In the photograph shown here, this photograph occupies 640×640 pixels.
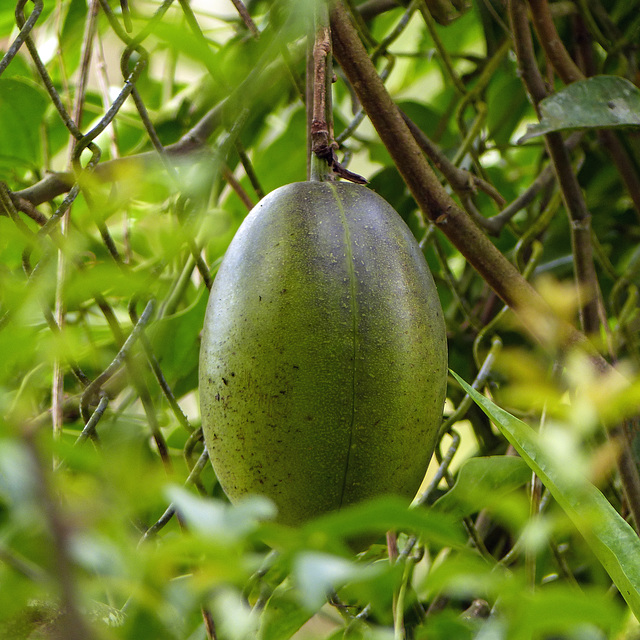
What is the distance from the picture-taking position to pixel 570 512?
330 millimetres

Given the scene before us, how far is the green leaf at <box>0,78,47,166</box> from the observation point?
22.9 inches

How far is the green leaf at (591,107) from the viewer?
51 cm

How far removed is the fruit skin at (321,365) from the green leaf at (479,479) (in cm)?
3

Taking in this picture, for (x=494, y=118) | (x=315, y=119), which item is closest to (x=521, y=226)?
(x=494, y=118)

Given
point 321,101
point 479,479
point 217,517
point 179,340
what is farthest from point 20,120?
point 217,517

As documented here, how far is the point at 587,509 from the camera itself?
326 mm

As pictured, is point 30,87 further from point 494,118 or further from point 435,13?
point 494,118

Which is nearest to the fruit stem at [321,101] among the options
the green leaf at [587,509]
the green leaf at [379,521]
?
the green leaf at [587,509]

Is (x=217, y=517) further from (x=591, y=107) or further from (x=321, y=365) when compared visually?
(x=591, y=107)

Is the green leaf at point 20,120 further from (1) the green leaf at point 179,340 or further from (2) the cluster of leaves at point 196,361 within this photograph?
(1) the green leaf at point 179,340

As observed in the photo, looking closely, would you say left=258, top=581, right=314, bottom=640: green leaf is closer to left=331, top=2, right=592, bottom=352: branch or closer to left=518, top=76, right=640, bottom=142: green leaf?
left=331, top=2, right=592, bottom=352: branch

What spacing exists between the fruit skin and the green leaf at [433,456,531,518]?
0.03m

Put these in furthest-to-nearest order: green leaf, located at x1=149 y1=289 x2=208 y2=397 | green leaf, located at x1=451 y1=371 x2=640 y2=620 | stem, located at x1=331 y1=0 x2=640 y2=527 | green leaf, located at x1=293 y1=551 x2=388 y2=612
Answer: green leaf, located at x1=149 y1=289 x2=208 y2=397 < stem, located at x1=331 y1=0 x2=640 y2=527 < green leaf, located at x1=451 y1=371 x2=640 y2=620 < green leaf, located at x1=293 y1=551 x2=388 y2=612

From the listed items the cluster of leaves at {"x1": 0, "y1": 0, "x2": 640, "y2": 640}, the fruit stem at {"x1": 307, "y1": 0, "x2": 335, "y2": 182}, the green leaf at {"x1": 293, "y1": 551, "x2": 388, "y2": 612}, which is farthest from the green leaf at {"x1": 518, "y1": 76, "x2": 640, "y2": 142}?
the green leaf at {"x1": 293, "y1": 551, "x2": 388, "y2": 612}
